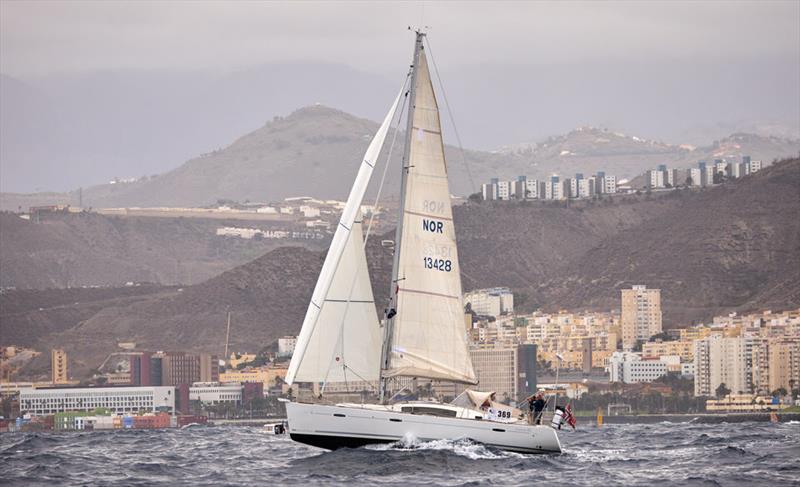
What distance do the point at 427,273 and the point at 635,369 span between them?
124248 mm

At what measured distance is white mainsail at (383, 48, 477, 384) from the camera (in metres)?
54.8

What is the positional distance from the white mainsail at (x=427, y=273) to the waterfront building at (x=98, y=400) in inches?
4304

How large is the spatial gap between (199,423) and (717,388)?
40658mm

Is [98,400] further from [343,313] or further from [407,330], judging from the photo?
[407,330]

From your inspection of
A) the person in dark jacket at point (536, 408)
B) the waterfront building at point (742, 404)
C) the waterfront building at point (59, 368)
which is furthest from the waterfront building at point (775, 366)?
the person in dark jacket at point (536, 408)

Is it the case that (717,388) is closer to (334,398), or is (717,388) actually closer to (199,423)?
(199,423)

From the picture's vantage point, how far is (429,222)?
5525 cm

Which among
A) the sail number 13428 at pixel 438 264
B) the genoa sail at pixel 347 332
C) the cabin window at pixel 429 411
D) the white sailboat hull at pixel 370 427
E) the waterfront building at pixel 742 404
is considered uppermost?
the sail number 13428 at pixel 438 264

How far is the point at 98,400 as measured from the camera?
167m

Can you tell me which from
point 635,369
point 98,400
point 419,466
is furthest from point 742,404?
point 419,466

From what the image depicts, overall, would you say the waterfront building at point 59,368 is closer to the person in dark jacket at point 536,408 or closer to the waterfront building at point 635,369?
the waterfront building at point 635,369

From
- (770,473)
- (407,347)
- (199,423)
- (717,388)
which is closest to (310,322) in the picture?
(407,347)

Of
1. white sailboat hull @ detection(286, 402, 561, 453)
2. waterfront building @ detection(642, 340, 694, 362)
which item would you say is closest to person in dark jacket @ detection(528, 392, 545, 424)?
white sailboat hull @ detection(286, 402, 561, 453)

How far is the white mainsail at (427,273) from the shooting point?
5475cm
